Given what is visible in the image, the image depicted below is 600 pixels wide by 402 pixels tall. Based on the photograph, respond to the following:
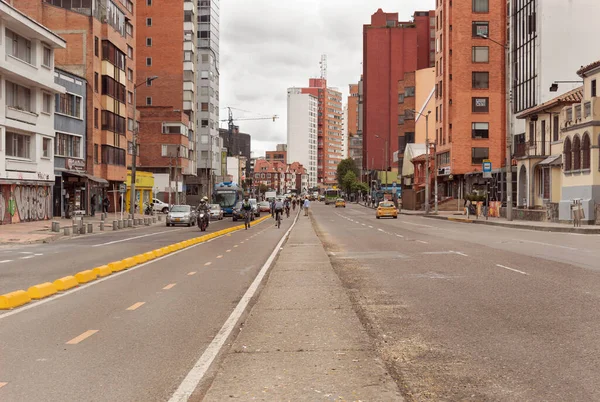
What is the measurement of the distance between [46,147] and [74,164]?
6.15 metres

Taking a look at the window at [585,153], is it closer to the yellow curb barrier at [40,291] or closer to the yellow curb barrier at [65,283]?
the yellow curb barrier at [65,283]

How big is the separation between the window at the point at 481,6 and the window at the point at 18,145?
5434 cm

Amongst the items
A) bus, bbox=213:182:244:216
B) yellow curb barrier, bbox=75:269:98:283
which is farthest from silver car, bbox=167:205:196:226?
yellow curb barrier, bbox=75:269:98:283

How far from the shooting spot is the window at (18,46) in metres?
40.0

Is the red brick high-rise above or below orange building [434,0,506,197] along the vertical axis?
above

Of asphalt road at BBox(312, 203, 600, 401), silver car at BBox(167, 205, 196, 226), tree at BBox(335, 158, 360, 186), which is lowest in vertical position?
asphalt road at BBox(312, 203, 600, 401)

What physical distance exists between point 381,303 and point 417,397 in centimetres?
481

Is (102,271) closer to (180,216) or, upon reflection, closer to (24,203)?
(24,203)

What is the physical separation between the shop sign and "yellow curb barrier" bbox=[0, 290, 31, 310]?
1637 inches

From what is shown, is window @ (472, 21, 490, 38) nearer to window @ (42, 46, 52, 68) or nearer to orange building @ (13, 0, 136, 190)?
orange building @ (13, 0, 136, 190)

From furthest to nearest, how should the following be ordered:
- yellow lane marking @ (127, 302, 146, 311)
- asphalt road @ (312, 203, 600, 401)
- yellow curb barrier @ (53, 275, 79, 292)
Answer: yellow curb barrier @ (53, 275, 79, 292)
yellow lane marking @ (127, 302, 146, 311)
asphalt road @ (312, 203, 600, 401)

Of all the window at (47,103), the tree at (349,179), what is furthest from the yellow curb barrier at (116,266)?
the tree at (349,179)

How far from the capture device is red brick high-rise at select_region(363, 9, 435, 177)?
141 metres

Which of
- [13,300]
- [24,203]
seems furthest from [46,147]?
[13,300]
